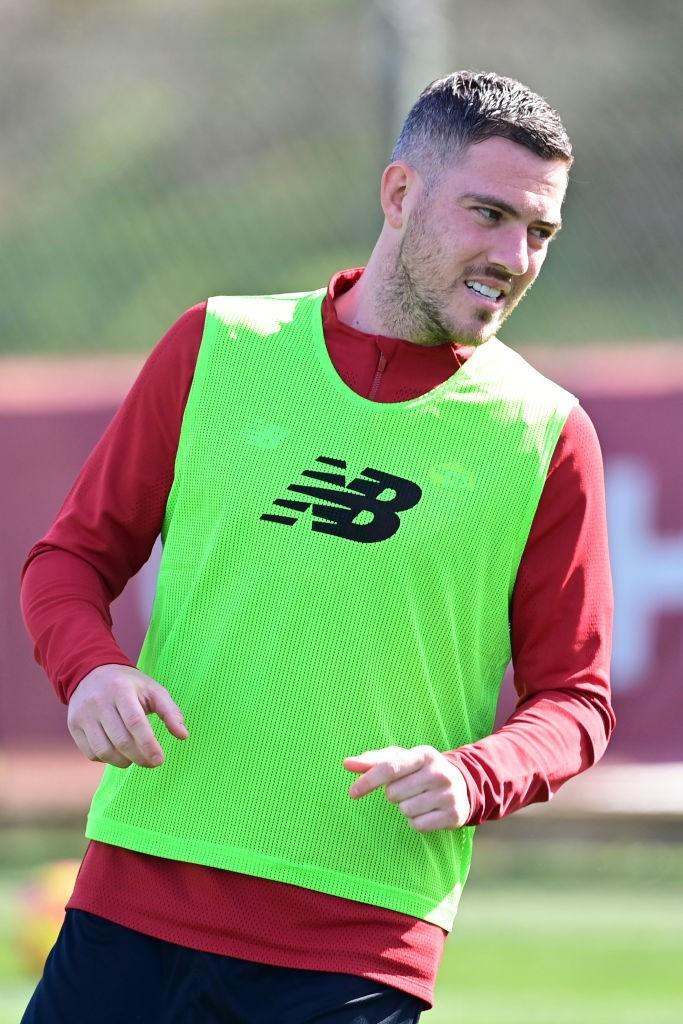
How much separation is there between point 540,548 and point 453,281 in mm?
463

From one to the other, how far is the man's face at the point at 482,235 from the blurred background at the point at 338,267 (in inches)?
120

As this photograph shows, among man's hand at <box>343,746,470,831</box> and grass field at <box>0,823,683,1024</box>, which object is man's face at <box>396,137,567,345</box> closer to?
man's hand at <box>343,746,470,831</box>

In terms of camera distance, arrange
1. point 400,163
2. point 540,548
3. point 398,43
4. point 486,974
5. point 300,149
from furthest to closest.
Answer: point 300,149, point 398,43, point 486,974, point 400,163, point 540,548

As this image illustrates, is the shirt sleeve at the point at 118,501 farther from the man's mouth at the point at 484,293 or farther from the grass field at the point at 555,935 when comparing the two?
the grass field at the point at 555,935

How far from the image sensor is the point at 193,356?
277 centimetres

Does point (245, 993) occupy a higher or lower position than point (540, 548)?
lower

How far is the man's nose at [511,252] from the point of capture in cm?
264

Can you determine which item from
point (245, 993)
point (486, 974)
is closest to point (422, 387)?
point (245, 993)

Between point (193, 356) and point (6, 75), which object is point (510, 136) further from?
point (6, 75)

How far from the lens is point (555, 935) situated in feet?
20.5

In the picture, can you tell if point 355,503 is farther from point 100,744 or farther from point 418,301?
point 100,744

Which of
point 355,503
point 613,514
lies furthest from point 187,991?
point 613,514

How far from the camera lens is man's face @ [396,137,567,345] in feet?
8.71

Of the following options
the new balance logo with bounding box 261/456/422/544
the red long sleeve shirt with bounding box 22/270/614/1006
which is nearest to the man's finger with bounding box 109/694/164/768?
the red long sleeve shirt with bounding box 22/270/614/1006
